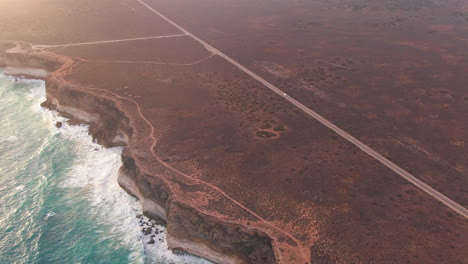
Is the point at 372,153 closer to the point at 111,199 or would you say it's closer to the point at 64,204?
the point at 111,199

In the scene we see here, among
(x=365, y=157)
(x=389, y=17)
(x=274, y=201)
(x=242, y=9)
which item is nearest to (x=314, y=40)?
(x=389, y=17)

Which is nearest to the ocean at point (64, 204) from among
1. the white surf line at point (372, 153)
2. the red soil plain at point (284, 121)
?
the red soil plain at point (284, 121)

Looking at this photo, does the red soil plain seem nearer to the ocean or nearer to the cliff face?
the cliff face

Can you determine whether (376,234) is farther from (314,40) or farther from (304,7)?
(304,7)

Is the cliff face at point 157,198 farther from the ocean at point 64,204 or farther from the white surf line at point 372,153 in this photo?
the white surf line at point 372,153

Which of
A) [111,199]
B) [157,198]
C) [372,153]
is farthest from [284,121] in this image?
[111,199]
